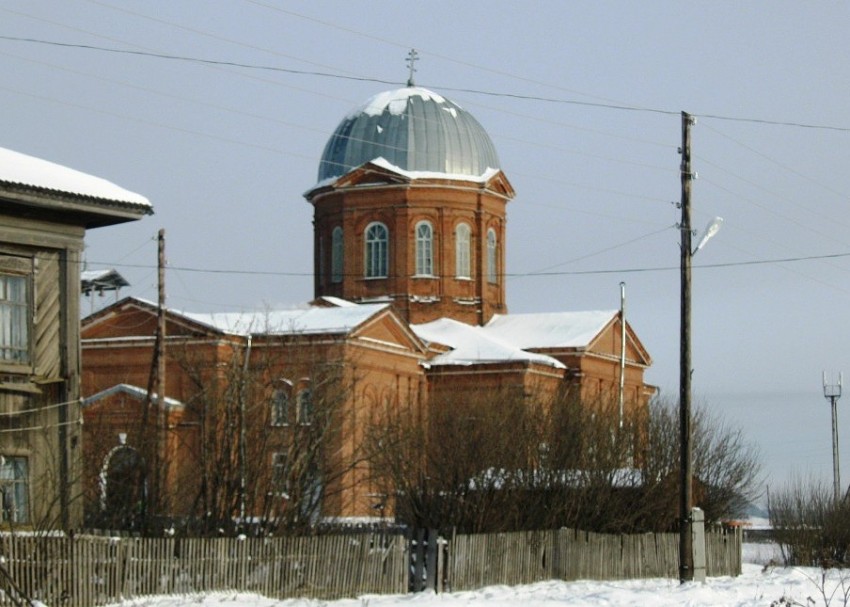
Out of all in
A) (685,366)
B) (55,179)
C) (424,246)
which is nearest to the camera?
(55,179)

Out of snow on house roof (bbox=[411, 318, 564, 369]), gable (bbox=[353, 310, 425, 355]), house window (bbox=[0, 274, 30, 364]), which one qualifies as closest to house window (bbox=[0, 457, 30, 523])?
house window (bbox=[0, 274, 30, 364])

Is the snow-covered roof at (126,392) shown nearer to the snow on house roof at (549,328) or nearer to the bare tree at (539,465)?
the bare tree at (539,465)

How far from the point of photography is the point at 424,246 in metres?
60.3

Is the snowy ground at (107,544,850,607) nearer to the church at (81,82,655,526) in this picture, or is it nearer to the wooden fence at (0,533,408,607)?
the wooden fence at (0,533,408,607)

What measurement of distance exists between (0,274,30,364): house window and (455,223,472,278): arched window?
3803cm

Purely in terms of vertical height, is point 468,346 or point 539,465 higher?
point 468,346

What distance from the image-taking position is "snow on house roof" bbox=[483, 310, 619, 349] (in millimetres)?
59219

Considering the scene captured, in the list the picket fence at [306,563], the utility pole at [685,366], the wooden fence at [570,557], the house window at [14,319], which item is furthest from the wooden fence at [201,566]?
the utility pole at [685,366]

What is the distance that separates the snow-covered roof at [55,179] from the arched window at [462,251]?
37127 millimetres

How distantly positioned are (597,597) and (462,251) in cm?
3507

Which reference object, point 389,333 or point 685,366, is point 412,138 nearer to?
point 389,333

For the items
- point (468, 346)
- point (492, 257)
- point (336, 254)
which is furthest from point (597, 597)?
point (492, 257)

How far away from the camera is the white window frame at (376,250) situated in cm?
6028

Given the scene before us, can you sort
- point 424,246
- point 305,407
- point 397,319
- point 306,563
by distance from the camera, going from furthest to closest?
point 424,246 → point 397,319 → point 305,407 → point 306,563
